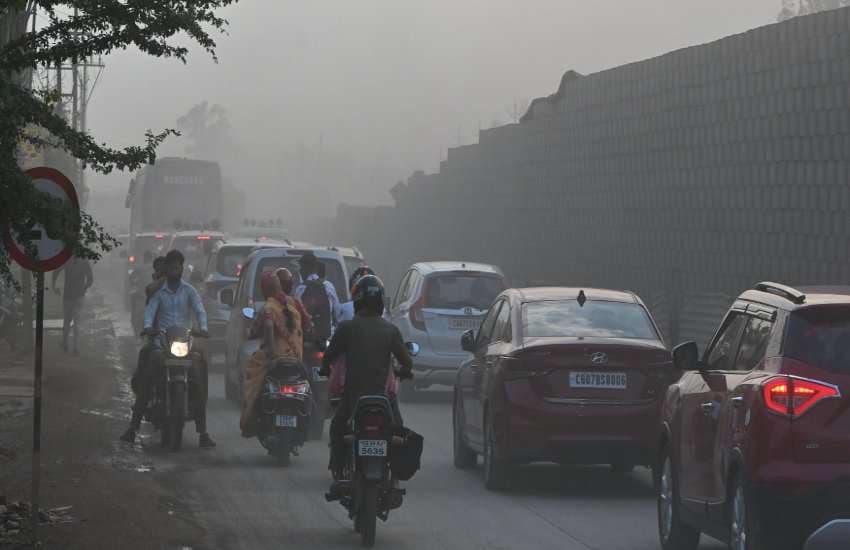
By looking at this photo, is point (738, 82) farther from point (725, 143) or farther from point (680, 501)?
point (680, 501)

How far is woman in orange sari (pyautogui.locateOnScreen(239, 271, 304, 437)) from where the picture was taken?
15500mm

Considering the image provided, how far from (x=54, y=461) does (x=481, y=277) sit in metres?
8.85

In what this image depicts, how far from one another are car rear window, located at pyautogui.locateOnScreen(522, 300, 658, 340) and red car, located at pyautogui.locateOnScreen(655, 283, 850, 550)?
407cm

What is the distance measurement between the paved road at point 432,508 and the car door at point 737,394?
1.78 m

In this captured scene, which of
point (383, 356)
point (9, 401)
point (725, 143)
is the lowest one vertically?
point (9, 401)

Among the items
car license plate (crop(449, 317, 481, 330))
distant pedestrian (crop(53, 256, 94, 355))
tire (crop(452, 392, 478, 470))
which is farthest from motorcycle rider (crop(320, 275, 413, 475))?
distant pedestrian (crop(53, 256, 94, 355))

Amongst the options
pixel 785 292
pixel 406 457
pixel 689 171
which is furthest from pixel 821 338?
pixel 689 171

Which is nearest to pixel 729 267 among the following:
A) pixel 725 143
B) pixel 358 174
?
pixel 725 143

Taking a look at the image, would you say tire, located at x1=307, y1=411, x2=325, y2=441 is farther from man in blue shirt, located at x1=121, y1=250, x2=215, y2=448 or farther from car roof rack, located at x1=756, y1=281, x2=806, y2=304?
car roof rack, located at x1=756, y1=281, x2=806, y2=304

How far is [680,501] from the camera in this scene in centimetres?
1027

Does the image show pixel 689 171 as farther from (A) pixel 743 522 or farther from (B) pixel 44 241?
(A) pixel 743 522

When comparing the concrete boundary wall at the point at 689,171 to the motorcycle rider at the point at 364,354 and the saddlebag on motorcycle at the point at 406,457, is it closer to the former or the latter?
the motorcycle rider at the point at 364,354

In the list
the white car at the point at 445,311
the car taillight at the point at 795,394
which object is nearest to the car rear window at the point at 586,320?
the car taillight at the point at 795,394

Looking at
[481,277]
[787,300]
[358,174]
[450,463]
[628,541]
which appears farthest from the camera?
[358,174]
